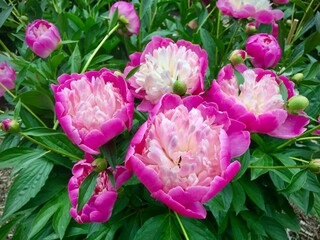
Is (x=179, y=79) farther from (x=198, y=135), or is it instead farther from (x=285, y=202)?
(x=285, y=202)

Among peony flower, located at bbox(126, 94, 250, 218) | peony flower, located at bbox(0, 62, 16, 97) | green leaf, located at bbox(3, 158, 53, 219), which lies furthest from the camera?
peony flower, located at bbox(0, 62, 16, 97)

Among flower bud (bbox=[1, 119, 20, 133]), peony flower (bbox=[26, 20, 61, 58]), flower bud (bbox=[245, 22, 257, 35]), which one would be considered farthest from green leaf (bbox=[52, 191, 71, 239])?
flower bud (bbox=[245, 22, 257, 35])

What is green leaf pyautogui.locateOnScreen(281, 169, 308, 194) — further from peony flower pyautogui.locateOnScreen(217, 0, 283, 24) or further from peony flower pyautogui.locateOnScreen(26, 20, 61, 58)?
peony flower pyautogui.locateOnScreen(26, 20, 61, 58)

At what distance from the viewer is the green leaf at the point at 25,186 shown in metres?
0.69

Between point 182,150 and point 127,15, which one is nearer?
point 182,150

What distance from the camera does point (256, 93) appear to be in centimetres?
64

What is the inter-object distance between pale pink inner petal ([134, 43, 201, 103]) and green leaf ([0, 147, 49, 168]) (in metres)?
0.22

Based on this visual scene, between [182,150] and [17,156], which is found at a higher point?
[182,150]

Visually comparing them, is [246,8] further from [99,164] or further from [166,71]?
[99,164]

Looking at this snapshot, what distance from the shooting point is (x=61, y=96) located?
21.7 inches

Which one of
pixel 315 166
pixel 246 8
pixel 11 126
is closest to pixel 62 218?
pixel 11 126

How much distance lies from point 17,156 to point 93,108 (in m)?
0.25

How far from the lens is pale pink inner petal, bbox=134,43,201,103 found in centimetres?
60

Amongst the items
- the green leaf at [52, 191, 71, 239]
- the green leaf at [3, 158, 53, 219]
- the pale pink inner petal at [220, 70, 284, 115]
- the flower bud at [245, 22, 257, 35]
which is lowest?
the green leaf at [52, 191, 71, 239]
